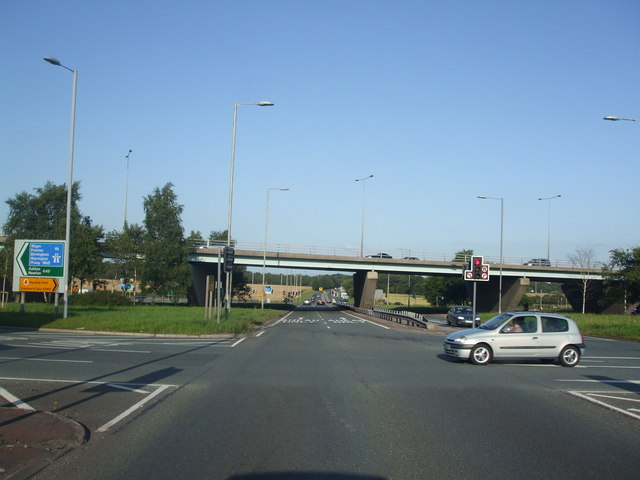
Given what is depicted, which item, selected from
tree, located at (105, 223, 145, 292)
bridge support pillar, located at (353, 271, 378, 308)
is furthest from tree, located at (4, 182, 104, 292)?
bridge support pillar, located at (353, 271, 378, 308)

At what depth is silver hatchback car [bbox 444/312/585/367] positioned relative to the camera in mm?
16547

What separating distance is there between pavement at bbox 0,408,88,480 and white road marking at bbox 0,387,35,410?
39 cm

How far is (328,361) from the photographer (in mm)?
16891

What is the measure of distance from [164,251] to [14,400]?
193 feet

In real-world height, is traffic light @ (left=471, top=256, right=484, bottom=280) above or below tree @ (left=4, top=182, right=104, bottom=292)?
below

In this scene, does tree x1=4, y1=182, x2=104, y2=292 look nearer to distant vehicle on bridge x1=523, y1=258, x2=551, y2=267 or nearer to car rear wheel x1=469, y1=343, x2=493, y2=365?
distant vehicle on bridge x1=523, y1=258, x2=551, y2=267

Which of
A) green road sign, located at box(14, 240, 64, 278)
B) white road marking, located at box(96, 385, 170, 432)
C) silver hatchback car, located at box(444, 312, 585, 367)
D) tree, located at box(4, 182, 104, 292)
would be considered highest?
tree, located at box(4, 182, 104, 292)

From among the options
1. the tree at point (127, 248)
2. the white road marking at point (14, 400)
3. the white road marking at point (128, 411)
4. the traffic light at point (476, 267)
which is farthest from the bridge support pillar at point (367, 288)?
the white road marking at point (14, 400)

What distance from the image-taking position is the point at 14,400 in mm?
9695

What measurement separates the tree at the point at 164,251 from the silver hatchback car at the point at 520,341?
5404 cm

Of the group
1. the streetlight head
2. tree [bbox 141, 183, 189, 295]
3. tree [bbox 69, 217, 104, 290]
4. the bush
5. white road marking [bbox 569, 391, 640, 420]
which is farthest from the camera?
tree [bbox 141, 183, 189, 295]

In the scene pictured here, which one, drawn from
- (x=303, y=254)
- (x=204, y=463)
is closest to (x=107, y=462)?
(x=204, y=463)

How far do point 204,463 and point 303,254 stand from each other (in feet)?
196

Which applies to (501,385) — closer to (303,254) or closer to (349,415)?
(349,415)
